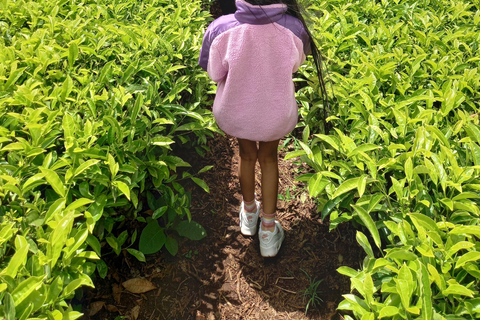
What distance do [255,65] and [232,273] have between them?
1451 millimetres

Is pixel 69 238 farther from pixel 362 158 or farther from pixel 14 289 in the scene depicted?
pixel 362 158

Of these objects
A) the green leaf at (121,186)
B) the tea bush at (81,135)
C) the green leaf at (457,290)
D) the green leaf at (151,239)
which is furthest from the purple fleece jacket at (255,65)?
the green leaf at (457,290)

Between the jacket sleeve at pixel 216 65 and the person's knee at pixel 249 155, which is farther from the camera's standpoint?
the person's knee at pixel 249 155

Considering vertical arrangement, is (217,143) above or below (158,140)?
below

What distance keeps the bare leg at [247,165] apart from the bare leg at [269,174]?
0.05m

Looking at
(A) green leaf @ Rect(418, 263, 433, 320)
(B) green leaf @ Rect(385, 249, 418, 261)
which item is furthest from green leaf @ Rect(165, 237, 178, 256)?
(A) green leaf @ Rect(418, 263, 433, 320)

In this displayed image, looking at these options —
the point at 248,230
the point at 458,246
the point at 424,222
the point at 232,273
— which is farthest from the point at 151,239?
the point at 458,246

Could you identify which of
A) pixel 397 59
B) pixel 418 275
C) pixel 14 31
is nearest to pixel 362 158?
pixel 418 275

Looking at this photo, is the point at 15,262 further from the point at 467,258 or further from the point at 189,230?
the point at 467,258

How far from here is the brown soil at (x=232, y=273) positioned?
94.7 inches

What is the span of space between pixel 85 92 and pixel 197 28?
1425 mm

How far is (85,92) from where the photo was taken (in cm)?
209

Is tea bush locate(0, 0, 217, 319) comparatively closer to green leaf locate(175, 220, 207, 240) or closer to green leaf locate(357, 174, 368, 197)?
green leaf locate(175, 220, 207, 240)

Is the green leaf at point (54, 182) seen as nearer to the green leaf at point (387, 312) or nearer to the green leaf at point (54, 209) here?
the green leaf at point (54, 209)
